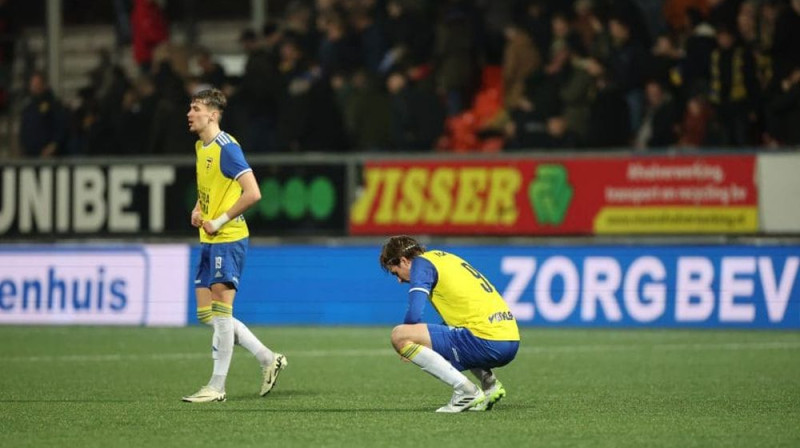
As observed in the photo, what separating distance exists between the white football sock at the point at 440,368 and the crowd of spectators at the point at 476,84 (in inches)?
353

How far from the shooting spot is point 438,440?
8.19 m

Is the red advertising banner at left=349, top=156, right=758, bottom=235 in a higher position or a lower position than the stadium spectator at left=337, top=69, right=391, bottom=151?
lower

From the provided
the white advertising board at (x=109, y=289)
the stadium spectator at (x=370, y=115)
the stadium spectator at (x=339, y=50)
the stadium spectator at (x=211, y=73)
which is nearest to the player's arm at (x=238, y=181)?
the white advertising board at (x=109, y=289)

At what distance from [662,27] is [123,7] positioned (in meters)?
9.37

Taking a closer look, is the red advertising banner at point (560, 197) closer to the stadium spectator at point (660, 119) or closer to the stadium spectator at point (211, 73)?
the stadium spectator at point (660, 119)

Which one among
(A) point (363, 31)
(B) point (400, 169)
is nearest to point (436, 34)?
(A) point (363, 31)

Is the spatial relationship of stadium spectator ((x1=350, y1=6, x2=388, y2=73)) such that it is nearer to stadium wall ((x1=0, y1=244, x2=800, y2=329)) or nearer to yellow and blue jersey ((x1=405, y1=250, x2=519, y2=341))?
stadium wall ((x1=0, y1=244, x2=800, y2=329))

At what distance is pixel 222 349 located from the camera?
34.8 ft

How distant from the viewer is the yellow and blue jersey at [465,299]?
955 centimetres

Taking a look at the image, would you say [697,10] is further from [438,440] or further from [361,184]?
[438,440]

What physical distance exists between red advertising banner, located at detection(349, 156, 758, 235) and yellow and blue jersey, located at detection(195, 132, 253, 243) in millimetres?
7556

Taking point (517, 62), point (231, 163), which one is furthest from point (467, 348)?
point (517, 62)

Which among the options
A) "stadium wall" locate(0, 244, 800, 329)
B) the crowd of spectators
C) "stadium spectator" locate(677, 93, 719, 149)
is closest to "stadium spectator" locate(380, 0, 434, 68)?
the crowd of spectators

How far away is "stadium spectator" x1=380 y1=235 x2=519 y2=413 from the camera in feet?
31.1
